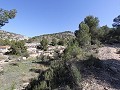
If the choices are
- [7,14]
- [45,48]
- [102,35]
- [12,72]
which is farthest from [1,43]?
[7,14]

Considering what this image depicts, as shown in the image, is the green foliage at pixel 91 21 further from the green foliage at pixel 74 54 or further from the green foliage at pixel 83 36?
the green foliage at pixel 74 54

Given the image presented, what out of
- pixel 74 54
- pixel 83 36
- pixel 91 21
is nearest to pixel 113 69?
pixel 74 54

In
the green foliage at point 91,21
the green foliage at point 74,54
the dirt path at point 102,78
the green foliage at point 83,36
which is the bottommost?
the dirt path at point 102,78

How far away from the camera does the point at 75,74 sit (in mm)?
13258

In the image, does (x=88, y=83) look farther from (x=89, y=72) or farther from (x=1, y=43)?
(x=1, y=43)

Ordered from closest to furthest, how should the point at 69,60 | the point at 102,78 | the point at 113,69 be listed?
the point at 102,78
the point at 113,69
the point at 69,60

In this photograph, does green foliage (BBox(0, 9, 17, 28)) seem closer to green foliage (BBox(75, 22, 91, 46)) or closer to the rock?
the rock

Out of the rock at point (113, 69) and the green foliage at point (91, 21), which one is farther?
the green foliage at point (91, 21)

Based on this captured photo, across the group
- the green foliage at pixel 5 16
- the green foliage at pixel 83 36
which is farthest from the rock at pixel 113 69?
the green foliage at pixel 83 36

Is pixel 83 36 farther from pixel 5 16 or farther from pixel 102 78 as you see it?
pixel 102 78

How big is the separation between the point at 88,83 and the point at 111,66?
Result: 4.17 metres

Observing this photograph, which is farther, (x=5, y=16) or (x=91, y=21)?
(x=91, y=21)

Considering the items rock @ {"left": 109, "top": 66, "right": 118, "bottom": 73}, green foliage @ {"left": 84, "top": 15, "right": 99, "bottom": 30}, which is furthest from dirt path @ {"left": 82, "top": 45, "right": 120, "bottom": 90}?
green foliage @ {"left": 84, "top": 15, "right": 99, "bottom": 30}

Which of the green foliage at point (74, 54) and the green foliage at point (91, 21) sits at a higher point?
the green foliage at point (91, 21)
